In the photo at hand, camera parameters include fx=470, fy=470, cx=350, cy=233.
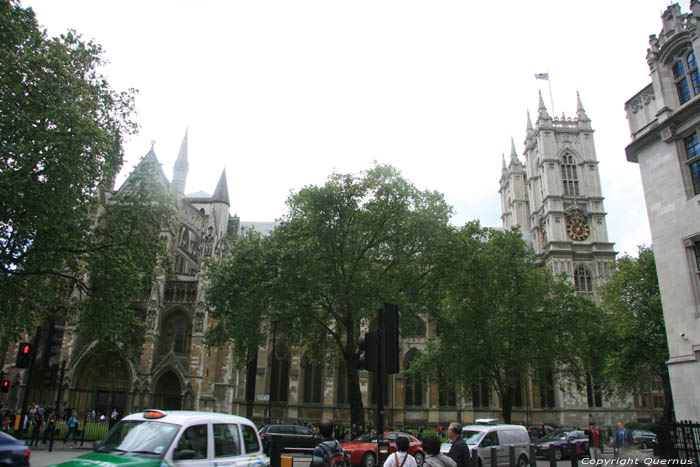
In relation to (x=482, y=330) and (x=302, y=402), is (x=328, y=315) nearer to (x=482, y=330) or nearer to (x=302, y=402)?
(x=482, y=330)

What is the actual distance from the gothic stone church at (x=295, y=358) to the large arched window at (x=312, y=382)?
0.09 meters

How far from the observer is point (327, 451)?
262 inches

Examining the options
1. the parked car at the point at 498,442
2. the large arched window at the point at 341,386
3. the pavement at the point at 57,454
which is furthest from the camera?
the large arched window at the point at 341,386

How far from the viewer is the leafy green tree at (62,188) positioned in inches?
603

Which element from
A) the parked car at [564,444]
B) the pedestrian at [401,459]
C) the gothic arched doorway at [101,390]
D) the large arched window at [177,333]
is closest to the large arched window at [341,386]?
the large arched window at [177,333]

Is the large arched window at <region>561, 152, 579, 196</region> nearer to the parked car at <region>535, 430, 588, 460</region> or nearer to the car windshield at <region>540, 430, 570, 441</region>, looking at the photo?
the car windshield at <region>540, 430, 570, 441</region>

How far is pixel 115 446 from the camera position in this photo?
21.0 feet

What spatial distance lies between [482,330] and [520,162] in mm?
43270

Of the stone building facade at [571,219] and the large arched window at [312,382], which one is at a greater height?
the stone building facade at [571,219]

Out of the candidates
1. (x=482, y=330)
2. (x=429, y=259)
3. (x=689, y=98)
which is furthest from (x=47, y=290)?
(x=689, y=98)

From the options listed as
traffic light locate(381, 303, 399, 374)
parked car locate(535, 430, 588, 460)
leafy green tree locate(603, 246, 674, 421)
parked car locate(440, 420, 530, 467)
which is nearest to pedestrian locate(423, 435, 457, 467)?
traffic light locate(381, 303, 399, 374)

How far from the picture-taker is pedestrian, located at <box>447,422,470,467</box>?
7395mm

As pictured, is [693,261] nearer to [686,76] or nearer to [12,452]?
[686,76]

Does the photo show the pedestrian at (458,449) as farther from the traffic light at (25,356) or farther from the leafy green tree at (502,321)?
the leafy green tree at (502,321)
